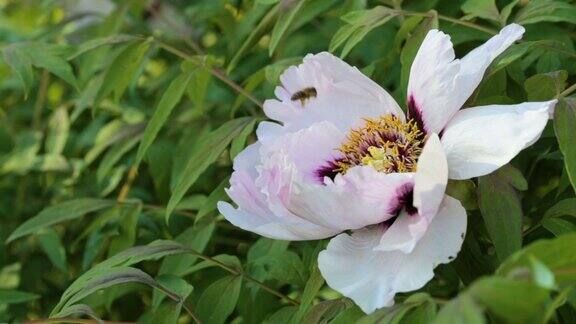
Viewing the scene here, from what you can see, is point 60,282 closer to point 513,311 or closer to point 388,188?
point 388,188

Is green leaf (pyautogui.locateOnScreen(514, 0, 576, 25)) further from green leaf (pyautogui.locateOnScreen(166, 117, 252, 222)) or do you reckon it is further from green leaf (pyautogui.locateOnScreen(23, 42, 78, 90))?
green leaf (pyautogui.locateOnScreen(23, 42, 78, 90))

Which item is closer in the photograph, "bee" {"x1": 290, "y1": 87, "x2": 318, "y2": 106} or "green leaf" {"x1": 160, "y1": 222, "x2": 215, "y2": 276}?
"bee" {"x1": 290, "y1": 87, "x2": 318, "y2": 106}

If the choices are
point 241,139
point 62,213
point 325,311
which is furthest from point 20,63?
point 325,311

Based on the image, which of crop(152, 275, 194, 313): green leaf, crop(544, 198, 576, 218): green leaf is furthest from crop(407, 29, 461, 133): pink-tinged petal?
crop(152, 275, 194, 313): green leaf

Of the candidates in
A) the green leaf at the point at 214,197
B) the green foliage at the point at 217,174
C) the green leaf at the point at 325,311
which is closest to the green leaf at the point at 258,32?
the green foliage at the point at 217,174

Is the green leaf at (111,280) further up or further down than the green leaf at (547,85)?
further down

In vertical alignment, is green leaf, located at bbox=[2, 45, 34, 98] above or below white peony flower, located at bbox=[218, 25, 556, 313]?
below

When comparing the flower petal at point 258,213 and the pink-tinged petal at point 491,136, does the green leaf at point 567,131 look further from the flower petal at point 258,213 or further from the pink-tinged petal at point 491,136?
the flower petal at point 258,213
